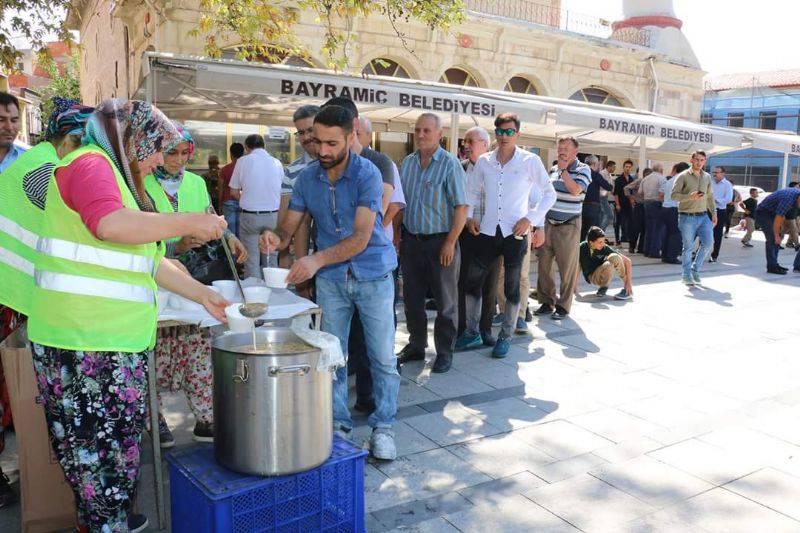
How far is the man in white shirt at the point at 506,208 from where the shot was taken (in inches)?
221

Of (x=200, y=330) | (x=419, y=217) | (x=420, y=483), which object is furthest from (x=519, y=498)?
(x=419, y=217)

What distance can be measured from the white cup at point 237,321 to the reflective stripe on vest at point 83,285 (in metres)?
0.37

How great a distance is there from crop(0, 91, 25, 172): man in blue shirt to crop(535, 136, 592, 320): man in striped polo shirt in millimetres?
4927

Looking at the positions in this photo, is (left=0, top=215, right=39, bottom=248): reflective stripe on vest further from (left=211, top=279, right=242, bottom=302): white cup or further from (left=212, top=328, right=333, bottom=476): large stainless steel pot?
(left=212, top=328, right=333, bottom=476): large stainless steel pot

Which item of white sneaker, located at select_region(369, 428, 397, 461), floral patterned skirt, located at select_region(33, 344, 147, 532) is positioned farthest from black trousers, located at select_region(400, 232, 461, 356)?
floral patterned skirt, located at select_region(33, 344, 147, 532)

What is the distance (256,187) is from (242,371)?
5.57 m

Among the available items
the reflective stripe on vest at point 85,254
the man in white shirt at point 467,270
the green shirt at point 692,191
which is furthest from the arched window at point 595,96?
the reflective stripe on vest at point 85,254

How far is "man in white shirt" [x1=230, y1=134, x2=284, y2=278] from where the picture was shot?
774 centimetres

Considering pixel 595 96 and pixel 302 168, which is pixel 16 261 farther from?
pixel 595 96

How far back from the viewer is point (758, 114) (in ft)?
133

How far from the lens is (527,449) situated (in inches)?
155

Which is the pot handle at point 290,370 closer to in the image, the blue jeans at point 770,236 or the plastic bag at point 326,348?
the plastic bag at point 326,348

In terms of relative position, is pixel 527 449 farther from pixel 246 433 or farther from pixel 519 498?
pixel 246 433

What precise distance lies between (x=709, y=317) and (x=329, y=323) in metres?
5.51
